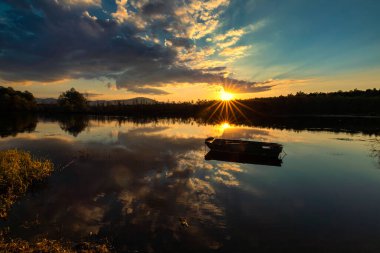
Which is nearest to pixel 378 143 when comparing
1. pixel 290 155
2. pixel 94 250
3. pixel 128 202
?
pixel 290 155

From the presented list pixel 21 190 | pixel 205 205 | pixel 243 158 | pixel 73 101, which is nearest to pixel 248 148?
pixel 243 158

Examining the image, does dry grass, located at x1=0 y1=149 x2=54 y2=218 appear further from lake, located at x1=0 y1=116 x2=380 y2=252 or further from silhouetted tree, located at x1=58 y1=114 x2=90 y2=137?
silhouetted tree, located at x1=58 y1=114 x2=90 y2=137

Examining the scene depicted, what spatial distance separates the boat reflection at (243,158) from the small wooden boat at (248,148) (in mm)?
489

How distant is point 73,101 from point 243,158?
11638 centimetres

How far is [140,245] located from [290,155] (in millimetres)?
21220

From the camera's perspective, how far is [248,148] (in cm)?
2509

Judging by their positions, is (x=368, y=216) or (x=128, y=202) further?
(x=128, y=202)

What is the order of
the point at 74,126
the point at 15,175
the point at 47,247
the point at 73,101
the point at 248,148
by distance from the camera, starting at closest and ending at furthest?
the point at 47,247 < the point at 15,175 < the point at 248,148 < the point at 74,126 < the point at 73,101

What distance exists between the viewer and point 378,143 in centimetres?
3234

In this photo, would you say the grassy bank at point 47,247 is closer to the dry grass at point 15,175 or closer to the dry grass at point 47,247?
the dry grass at point 47,247

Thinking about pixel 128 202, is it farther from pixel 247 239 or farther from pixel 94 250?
pixel 247 239

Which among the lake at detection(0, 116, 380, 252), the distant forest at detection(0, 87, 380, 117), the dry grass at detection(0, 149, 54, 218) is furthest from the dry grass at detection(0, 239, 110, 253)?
the distant forest at detection(0, 87, 380, 117)

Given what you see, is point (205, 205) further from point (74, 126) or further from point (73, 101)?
point (73, 101)

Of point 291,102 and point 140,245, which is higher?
point 291,102
